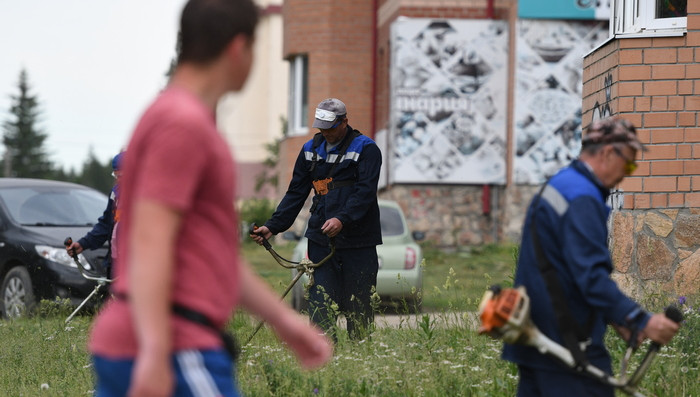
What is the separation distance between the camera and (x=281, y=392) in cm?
632

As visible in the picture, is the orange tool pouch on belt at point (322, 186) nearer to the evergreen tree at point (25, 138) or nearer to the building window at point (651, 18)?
the building window at point (651, 18)

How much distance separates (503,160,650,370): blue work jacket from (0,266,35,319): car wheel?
Answer: 939 centimetres

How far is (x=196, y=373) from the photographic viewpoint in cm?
301

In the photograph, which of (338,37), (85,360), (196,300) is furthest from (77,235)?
(338,37)

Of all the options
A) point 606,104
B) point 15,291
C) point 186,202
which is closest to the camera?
point 186,202

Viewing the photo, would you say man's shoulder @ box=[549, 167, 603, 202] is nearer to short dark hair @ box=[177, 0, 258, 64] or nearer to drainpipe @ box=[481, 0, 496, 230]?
short dark hair @ box=[177, 0, 258, 64]

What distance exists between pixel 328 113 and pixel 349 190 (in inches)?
22.3

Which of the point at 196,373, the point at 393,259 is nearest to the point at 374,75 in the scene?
the point at 393,259

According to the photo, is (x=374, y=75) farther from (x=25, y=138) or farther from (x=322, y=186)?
(x=25, y=138)

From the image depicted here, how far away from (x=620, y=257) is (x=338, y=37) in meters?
18.0

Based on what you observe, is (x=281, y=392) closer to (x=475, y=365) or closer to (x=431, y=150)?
(x=475, y=365)

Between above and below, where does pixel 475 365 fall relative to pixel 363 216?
below

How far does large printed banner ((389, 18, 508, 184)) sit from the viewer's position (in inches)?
909

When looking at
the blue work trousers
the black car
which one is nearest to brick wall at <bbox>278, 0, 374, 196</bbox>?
the black car
